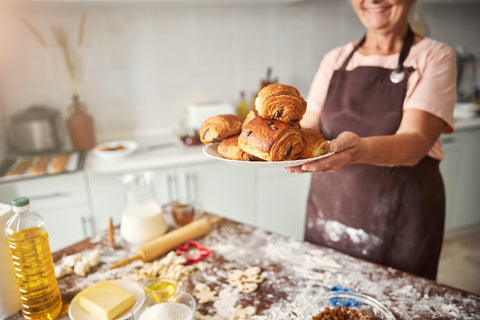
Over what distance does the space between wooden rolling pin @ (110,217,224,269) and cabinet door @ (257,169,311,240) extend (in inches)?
43.1

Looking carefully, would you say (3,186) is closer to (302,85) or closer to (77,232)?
(77,232)

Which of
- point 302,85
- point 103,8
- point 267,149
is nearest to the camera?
point 267,149

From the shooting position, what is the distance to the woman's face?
4.16 ft

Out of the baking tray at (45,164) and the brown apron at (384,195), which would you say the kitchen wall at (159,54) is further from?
the brown apron at (384,195)

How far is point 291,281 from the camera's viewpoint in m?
0.99

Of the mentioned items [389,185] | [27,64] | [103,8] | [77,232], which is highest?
[103,8]

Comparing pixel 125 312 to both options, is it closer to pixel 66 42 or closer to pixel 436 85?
pixel 436 85

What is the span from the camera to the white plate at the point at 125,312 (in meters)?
0.84

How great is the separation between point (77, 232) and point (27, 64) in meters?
1.11

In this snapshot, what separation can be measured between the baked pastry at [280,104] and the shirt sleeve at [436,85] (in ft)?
1.97

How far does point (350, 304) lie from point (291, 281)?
18cm

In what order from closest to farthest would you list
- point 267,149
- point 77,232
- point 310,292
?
point 267,149 < point 310,292 < point 77,232

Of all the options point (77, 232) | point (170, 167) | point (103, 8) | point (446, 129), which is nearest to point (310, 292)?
point (446, 129)

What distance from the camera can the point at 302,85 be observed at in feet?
9.58
